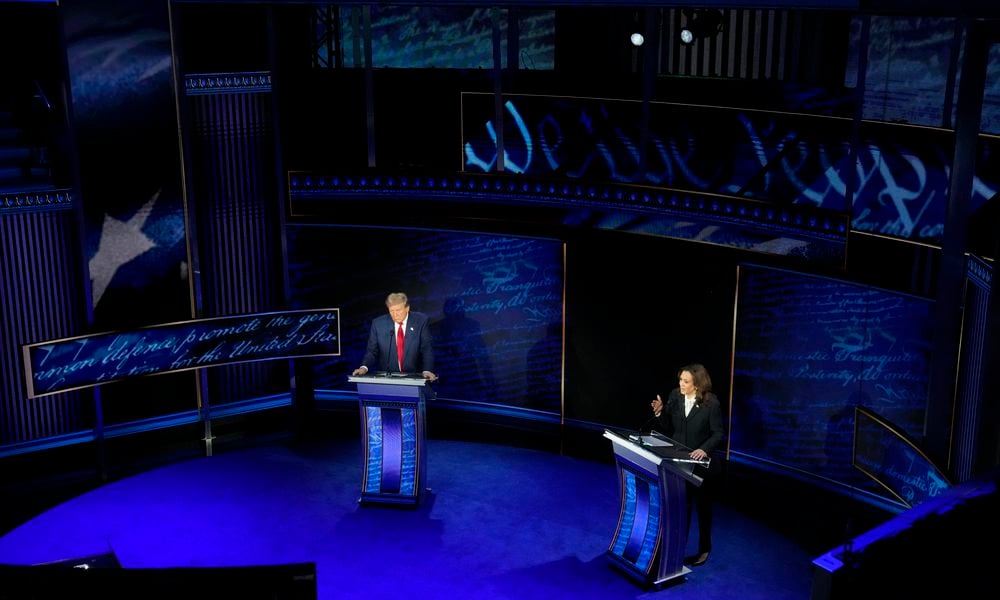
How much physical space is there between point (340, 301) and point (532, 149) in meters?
2.42

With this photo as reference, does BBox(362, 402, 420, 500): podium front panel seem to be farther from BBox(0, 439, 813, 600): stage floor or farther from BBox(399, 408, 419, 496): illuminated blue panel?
BBox(0, 439, 813, 600): stage floor

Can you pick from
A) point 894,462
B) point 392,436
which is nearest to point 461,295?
point 392,436

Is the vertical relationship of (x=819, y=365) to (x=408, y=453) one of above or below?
above

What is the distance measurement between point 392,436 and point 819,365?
328 centimetres

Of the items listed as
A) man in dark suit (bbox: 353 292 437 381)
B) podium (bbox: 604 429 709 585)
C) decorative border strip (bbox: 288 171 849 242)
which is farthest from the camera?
man in dark suit (bbox: 353 292 437 381)

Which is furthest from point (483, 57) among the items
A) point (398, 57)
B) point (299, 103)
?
point (299, 103)

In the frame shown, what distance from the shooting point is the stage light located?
8.21 metres

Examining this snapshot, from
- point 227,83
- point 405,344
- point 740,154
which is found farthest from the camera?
point 227,83

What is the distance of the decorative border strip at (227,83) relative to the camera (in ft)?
29.2

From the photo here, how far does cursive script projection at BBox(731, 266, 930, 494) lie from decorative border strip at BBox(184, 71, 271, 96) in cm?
454

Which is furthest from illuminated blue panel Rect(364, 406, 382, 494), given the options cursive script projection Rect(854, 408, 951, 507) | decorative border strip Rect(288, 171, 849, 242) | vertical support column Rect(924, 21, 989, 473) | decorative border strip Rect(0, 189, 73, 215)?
vertical support column Rect(924, 21, 989, 473)

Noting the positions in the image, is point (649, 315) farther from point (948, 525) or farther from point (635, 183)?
point (948, 525)

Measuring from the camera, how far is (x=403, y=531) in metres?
7.80

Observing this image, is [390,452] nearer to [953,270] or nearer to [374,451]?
[374,451]
